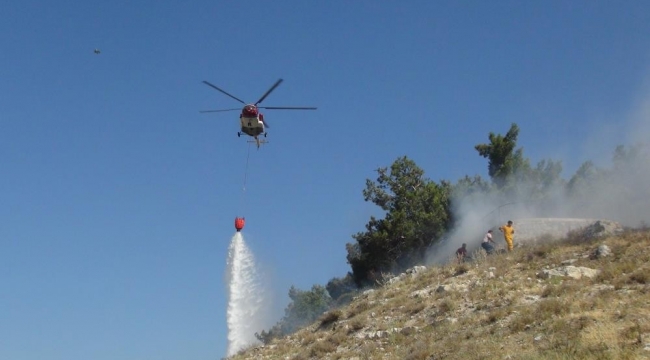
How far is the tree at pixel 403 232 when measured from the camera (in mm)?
39812

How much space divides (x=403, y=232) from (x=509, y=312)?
21.8 metres

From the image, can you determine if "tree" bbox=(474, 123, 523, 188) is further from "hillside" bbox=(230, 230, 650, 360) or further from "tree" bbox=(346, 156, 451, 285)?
"hillside" bbox=(230, 230, 650, 360)

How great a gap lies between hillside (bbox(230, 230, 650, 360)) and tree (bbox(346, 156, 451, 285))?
36.6 feet

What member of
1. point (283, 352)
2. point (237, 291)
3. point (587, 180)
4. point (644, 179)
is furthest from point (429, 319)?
point (587, 180)

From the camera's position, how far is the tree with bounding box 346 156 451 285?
39.8 meters

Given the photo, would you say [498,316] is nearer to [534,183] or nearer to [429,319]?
[429,319]

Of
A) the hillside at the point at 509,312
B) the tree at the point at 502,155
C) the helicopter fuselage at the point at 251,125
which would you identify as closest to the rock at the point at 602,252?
the hillside at the point at 509,312

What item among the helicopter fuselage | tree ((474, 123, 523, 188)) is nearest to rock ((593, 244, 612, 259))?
the helicopter fuselage

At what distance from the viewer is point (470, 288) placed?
870 inches

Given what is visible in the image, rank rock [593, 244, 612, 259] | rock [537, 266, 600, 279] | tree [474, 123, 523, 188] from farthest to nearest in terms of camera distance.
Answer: tree [474, 123, 523, 188]
rock [593, 244, 612, 259]
rock [537, 266, 600, 279]

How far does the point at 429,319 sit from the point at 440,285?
3467 millimetres

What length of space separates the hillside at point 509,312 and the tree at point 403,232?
1117cm

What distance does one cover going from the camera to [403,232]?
130 feet

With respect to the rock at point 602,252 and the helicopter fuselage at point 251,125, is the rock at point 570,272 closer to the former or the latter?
the rock at point 602,252
